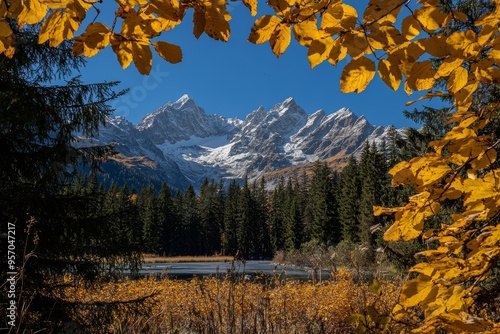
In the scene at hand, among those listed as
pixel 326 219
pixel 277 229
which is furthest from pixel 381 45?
pixel 277 229

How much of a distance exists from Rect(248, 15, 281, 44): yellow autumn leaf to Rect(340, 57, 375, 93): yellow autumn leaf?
0.56 ft

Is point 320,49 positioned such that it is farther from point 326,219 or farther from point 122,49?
point 326,219

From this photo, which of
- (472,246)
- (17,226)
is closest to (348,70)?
(472,246)

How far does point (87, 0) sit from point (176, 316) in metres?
6.16

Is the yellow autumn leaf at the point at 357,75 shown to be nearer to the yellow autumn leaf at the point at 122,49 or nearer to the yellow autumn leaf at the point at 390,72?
the yellow autumn leaf at the point at 390,72

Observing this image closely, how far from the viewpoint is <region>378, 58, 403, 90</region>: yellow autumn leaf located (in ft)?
2.53

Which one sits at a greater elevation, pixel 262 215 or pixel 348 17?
pixel 262 215

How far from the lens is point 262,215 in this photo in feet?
219

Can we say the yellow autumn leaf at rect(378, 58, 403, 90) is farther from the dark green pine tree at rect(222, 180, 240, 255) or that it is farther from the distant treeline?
the dark green pine tree at rect(222, 180, 240, 255)

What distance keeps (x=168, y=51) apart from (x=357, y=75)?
1.23 feet

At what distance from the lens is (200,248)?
69.4 meters

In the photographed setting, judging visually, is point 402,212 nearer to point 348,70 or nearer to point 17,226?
point 348,70

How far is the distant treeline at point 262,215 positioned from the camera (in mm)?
42312

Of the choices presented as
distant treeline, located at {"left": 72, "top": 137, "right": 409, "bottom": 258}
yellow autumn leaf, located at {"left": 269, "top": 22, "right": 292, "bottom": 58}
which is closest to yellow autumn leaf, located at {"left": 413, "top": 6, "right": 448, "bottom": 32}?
yellow autumn leaf, located at {"left": 269, "top": 22, "right": 292, "bottom": 58}
